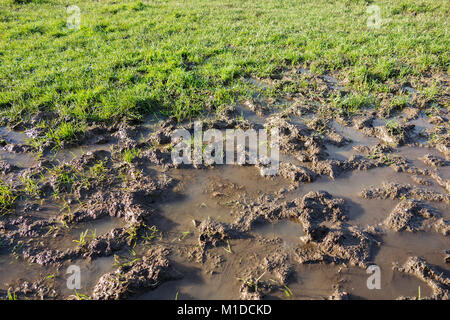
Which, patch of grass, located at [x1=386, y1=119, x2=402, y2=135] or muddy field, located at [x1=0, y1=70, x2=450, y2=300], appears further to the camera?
patch of grass, located at [x1=386, y1=119, x2=402, y2=135]

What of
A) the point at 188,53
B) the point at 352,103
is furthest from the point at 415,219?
the point at 188,53

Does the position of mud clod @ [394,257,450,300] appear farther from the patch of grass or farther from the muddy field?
the patch of grass

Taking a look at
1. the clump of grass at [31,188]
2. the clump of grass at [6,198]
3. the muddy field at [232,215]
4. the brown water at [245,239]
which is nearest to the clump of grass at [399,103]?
the muddy field at [232,215]

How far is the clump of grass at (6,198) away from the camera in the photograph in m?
3.45

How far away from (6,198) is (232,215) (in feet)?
9.26

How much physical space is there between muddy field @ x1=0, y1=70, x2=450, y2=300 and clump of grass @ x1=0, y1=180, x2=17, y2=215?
0.06 ft

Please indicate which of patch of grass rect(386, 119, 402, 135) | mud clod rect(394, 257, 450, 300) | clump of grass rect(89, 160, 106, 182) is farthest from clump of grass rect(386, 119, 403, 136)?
clump of grass rect(89, 160, 106, 182)

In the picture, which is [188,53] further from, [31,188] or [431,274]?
[431,274]

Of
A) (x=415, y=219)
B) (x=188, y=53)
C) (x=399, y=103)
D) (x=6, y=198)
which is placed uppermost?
(x=188, y=53)

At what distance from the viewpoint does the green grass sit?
211 inches

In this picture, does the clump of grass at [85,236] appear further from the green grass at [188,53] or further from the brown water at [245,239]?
the green grass at [188,53]

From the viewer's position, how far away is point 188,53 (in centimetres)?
706

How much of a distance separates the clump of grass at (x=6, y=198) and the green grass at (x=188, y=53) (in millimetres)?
1155
